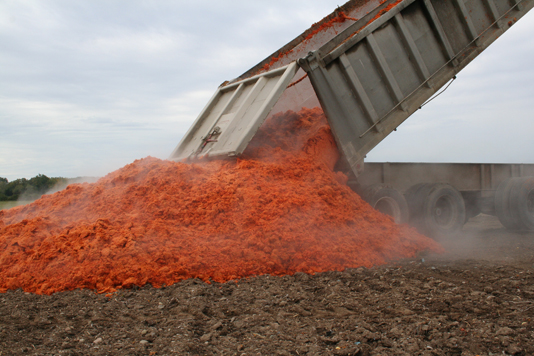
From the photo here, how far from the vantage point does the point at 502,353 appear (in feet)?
9.24

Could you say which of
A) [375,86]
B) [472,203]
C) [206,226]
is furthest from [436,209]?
[206,226]

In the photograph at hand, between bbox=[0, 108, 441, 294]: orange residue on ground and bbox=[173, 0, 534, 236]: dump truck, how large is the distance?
49 cm

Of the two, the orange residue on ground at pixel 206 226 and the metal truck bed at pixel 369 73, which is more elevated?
the metal truck bed at pixel 369 73

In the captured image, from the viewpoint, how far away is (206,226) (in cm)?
502

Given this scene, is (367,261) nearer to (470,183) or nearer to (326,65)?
(326,65)

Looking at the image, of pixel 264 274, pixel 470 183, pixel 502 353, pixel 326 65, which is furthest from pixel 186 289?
pixel 470 183

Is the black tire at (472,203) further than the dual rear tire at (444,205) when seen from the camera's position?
Yes

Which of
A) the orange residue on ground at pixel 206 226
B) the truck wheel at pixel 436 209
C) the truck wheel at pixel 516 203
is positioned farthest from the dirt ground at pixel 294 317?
the truck wheel at pixel 516 203

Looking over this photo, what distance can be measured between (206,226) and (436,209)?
4906 mm

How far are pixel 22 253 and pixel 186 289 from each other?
2.16m

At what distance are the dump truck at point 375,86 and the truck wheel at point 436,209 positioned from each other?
0.02m

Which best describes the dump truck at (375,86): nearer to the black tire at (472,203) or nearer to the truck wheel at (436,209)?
the truck wheel at (436,209)

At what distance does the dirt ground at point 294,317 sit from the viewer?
297cm

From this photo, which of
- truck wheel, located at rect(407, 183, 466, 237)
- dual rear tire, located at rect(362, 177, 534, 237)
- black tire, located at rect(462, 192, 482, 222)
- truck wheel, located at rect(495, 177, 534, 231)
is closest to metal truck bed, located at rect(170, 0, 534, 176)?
dual rear tire, located at rect(362, 177, 534, 237)
